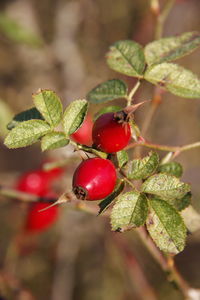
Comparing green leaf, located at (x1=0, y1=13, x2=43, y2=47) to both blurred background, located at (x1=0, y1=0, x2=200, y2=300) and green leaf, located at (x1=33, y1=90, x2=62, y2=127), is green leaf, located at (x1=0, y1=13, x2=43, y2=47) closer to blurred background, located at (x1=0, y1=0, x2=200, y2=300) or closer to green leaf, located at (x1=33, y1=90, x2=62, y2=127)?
blurred background, located at (x1=0, y1=0, x2=200, y2=300)

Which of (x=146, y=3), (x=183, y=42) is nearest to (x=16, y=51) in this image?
(x=146, y=3)

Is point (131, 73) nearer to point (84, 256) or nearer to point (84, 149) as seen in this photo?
point (84, 149)

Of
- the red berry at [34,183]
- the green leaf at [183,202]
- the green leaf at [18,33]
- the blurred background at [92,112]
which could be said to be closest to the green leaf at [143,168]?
the green leaf at [183,202]

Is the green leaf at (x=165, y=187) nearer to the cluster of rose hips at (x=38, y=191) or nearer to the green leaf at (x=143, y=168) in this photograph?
the green leaf at (x=143, y=168)

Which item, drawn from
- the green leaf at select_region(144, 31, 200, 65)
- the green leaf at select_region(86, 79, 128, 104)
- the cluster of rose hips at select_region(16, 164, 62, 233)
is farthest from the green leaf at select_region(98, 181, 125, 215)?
the cluster of rose hips at select_region(16, 164, 62, 233)

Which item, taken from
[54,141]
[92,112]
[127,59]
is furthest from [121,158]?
[92,112]
